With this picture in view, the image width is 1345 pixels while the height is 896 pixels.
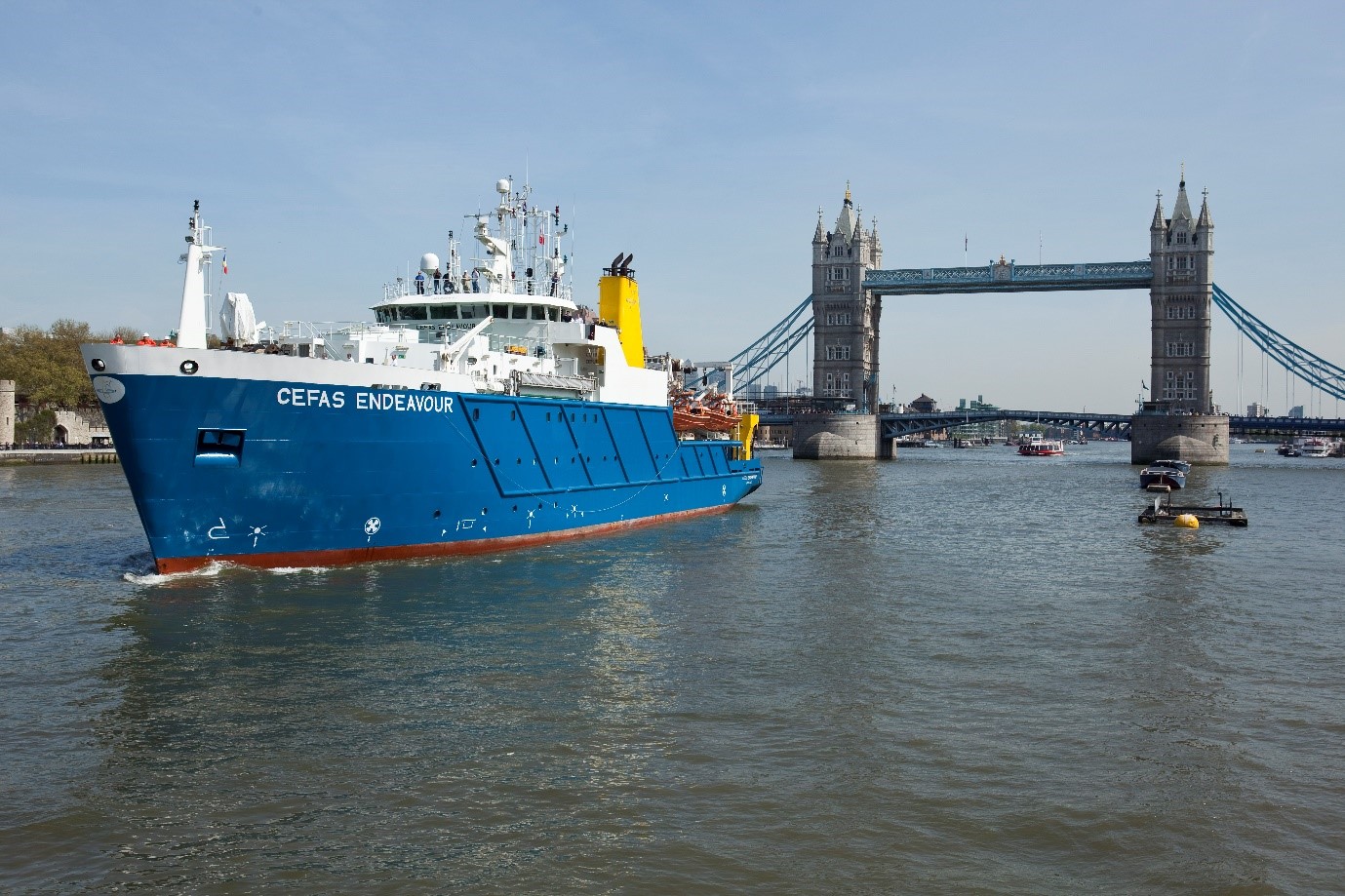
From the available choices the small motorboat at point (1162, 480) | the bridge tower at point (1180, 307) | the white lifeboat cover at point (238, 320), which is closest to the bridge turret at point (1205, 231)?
the bridge tower at point (1180, 307)

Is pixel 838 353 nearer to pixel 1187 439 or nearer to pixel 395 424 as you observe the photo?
pixel 1187 439

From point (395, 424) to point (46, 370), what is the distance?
224ft

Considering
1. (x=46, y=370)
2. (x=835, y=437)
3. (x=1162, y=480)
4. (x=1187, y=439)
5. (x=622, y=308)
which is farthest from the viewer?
(x=835, y=437)

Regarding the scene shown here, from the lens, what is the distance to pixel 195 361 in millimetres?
18234

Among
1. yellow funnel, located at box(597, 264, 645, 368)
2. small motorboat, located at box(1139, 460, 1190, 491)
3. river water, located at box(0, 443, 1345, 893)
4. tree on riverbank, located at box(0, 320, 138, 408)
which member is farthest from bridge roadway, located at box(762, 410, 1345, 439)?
river water, located at box(0, 443, 1345, 893)

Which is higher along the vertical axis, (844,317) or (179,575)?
(844,317)

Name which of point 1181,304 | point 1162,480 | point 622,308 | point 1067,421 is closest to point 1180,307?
point 1181,304

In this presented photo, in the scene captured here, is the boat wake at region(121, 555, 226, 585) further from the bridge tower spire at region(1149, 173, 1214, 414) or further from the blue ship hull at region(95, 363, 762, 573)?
the bridge tower spire at region(1149, 173, 1214, 414)

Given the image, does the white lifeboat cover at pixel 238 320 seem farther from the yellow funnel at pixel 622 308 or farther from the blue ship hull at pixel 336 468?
the yellow funnel at pixel 622 308

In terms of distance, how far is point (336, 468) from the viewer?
66.2ft

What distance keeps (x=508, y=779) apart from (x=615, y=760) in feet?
3.92

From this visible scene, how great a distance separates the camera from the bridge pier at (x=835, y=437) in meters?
105

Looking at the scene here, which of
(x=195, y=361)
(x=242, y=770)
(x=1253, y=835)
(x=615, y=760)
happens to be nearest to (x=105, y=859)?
(x=242, y=770)

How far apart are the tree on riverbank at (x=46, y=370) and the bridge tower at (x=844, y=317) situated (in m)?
75.6
